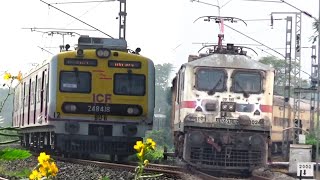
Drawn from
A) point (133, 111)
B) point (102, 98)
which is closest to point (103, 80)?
point (102, 98)

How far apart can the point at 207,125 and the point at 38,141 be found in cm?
578

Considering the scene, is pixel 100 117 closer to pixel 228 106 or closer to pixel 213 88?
pixel 213 88

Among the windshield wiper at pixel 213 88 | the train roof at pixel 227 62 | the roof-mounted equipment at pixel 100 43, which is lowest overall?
the windshield wiper at pixel 213 88

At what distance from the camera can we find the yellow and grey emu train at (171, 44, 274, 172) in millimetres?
16281

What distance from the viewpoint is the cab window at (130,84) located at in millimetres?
16719

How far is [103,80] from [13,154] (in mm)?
14247

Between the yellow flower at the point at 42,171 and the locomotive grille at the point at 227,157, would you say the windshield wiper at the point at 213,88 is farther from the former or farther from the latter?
the yellow flower at the point at 42,171

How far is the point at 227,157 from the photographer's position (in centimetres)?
1633

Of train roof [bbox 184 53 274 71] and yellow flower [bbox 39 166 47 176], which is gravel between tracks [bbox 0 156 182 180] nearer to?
train roof [bbox 184 53 274 71]

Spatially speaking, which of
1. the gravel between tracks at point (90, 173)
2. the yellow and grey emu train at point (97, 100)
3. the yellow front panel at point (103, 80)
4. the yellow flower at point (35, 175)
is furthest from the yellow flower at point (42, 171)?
the yellow front panel at point (103, 80)

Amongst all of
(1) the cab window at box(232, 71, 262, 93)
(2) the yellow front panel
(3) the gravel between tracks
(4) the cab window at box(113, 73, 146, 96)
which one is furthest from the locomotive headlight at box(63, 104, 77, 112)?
(1) the cab window at box(232, 71, 262, 93)

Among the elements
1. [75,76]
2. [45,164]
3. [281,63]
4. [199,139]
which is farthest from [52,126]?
[281,63]

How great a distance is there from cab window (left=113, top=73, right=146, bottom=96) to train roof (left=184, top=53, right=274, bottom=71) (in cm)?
122

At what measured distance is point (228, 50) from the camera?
56.3ft
